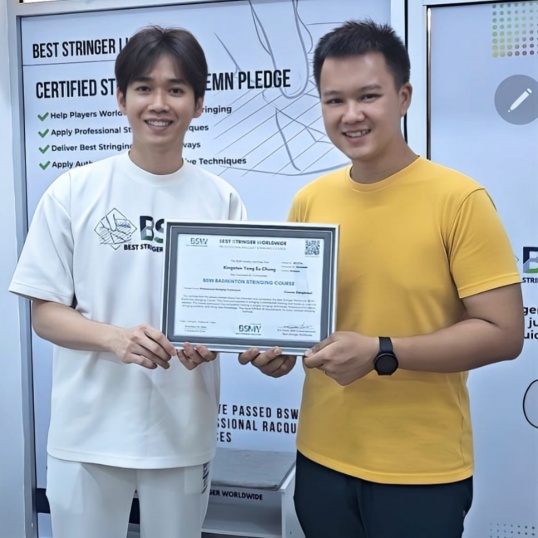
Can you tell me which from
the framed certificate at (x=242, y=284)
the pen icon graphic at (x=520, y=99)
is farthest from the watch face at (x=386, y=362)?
the pen icon graphic at (x=520, y=99)

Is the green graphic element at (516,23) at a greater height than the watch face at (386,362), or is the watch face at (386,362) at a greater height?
the green graphic element at (516,23)

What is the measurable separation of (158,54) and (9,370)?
1.89 metres

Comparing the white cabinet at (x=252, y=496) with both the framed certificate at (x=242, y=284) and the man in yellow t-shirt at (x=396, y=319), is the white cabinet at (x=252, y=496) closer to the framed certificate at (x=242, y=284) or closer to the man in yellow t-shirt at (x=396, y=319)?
the man in yellow t-shirt at (x=396, y=319)

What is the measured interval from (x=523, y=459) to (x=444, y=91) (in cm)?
140

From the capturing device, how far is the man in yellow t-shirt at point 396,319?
1409 mm

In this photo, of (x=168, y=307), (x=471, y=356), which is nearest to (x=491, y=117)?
(x=471, y=356)

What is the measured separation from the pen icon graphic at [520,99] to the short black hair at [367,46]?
1110 mm

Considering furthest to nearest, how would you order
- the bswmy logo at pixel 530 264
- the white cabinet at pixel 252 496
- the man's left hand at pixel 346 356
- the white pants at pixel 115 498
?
the bswmy logo at pixel 530 264, the white cabinet at pixel 252 496, the white pants at pixel 115 498, the man's left hand at pixel 346 356

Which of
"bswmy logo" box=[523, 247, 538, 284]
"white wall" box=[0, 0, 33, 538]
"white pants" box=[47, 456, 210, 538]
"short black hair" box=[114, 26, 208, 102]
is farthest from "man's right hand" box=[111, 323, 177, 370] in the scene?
"white wall" box=[0, 0, 33, 538]

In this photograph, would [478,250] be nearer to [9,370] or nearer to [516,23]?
[516,23]

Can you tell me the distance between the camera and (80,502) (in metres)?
1.61

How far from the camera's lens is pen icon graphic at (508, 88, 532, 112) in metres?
2.47

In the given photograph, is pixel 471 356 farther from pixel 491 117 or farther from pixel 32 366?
pixel 32 366

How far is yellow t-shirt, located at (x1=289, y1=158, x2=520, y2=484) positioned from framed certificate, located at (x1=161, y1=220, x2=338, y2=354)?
3.3 inches
